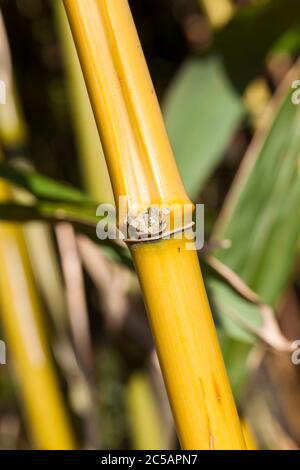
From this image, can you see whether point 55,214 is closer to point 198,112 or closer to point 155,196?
point 155,196

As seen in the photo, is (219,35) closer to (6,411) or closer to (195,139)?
(195,139)

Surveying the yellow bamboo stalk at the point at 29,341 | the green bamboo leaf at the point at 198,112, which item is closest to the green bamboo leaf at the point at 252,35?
the green bamboo leaf at the point at 198,112

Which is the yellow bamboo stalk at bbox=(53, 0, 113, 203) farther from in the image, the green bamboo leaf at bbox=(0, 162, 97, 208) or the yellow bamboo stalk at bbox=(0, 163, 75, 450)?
the green bamboo leaf at bbox=(0, 162, 97, 208)

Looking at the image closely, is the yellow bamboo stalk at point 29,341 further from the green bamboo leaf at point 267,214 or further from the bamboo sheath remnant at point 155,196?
the bamboo sheath remnant at point 155,196

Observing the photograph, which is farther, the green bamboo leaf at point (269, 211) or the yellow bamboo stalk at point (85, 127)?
the yellow bamboo stalk at point (85, 127)

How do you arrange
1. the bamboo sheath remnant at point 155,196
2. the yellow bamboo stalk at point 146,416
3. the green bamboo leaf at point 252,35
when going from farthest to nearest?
the yellow bamboo stalk at point 146,416 → the green bamboo leaf at point 252,35 → the bamboo sheath remnant at point 155,196

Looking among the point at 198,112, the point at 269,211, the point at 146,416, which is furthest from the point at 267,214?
the point at 146,416

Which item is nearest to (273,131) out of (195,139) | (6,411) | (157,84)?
(195,139)
